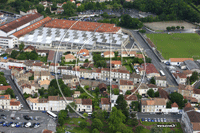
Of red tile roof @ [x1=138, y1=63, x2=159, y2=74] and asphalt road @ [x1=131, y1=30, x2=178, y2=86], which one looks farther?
red tile roof @ [x1=138, y1=63, x2=159, y2=74]

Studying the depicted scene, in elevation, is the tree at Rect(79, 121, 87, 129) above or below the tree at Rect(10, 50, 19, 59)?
below

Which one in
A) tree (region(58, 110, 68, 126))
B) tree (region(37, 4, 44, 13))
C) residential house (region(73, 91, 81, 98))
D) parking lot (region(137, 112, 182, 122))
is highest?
tree (region(37, 4, 44, 13))

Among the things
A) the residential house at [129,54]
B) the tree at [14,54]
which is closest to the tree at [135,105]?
the residential house at [129,54]

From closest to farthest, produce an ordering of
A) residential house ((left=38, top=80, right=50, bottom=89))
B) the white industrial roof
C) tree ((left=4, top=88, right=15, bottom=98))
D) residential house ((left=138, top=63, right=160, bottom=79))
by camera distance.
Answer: tree ((left=4, top=88, right=15, bottom=98))
residential house ((left=38, top=80, right=50, bottom=89))
residential house ((left=138, top=63, right=160, bottom=79))
the white industrial roof

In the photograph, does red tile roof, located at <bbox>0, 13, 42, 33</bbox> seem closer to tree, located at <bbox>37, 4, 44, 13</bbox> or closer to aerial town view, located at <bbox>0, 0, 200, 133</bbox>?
aerial town view, located at <bbox>0, 0, 200, 133</bbox>

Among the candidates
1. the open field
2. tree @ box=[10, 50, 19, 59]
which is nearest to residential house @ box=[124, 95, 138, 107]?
tree @ box=[10, 50, 19, 59]

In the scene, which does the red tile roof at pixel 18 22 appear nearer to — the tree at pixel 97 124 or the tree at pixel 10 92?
the tree at pixel 10 92

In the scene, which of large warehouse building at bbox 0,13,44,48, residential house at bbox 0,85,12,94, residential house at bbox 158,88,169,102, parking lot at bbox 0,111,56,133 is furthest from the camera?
large warehouse building at bbox 0,13,44,48

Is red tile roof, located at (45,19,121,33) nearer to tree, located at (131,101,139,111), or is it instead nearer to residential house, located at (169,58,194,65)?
residential house, located at (169,58,194,65)

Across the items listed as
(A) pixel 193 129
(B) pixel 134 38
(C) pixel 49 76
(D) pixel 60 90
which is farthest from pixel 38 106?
(B) pixel 134 38
